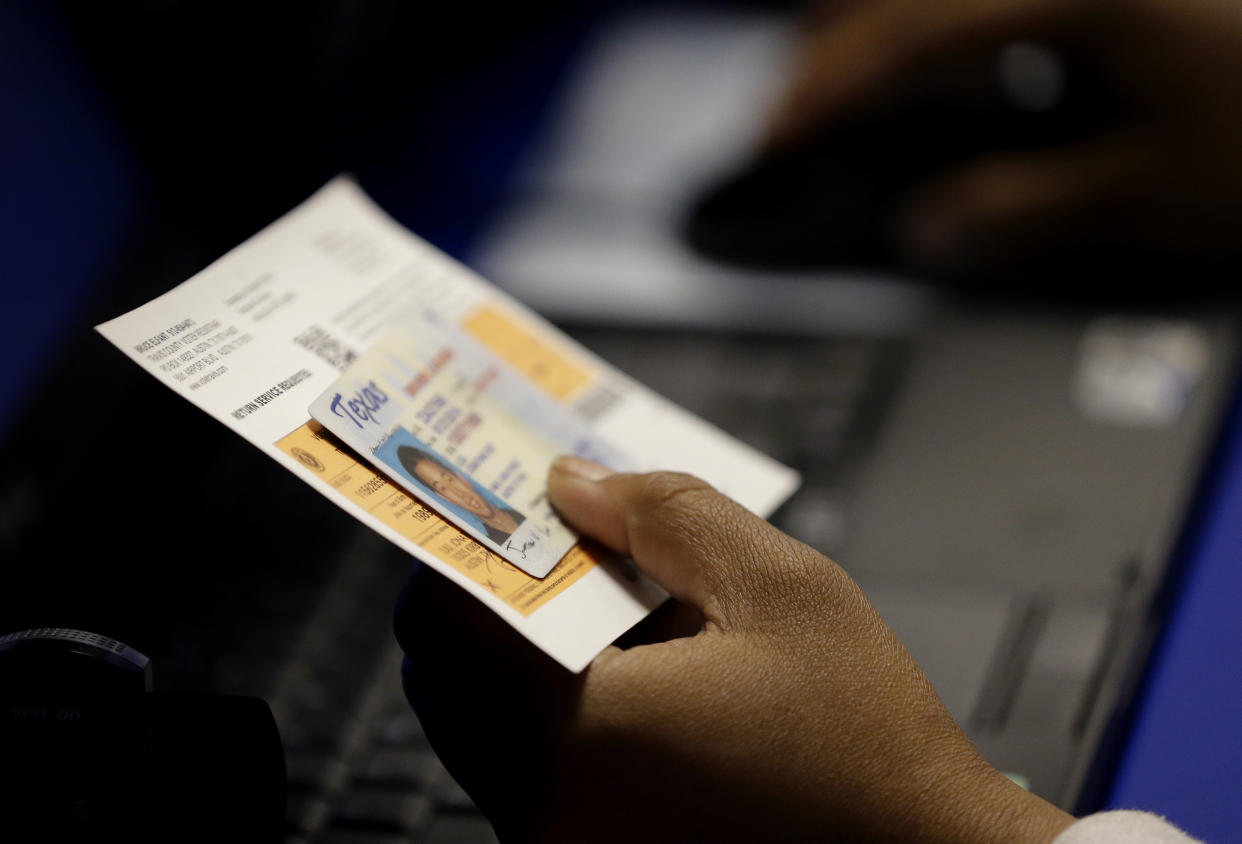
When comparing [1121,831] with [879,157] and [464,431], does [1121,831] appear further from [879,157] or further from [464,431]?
[879,157]

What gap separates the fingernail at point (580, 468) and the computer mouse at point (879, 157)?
0.51 metres

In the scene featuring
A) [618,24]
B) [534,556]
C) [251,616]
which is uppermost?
[618,24]

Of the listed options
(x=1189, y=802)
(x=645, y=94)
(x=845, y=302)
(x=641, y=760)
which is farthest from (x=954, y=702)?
(x=645, y=94)

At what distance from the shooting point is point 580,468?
56cm

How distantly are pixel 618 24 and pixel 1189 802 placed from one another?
1.13m

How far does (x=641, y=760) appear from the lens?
0.47m

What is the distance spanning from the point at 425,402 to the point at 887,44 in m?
0.83

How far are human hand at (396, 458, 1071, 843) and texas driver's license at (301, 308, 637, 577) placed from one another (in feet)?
0.14

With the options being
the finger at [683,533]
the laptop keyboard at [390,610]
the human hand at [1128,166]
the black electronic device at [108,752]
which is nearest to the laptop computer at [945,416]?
the laptop keyboard at [390,610]

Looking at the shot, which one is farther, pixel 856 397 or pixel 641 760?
pixel 856 397

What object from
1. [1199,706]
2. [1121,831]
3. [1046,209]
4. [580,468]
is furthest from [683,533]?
[1046,209]

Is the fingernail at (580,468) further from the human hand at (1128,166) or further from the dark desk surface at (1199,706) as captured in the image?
the human hand at (1128,166)

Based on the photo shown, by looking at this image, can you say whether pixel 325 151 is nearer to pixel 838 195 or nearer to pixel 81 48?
pixel 81 48

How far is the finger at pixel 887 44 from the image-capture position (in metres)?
1.08
